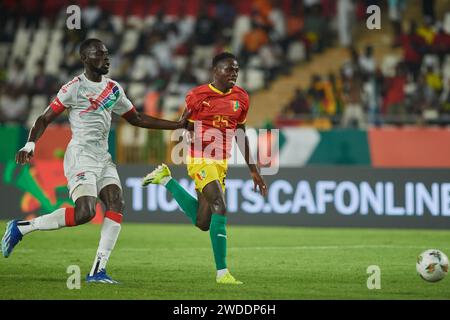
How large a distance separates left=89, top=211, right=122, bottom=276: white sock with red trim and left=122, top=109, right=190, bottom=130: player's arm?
3.96 feet

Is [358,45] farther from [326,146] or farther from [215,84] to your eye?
[215,84]

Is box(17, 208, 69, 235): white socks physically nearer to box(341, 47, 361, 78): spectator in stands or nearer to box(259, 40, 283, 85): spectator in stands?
box(341, 47, 361, 78): spectator in stands

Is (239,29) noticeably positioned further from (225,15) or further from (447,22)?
(447,22)

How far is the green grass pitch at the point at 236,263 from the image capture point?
9219mm

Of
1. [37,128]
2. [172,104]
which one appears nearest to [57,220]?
[37,128]

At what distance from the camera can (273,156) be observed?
58.2 feet

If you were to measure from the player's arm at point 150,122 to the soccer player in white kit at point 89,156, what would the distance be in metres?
0.32

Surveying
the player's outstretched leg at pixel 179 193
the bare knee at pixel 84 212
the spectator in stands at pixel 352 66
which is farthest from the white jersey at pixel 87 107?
the spectator in stands at pixel 352 66

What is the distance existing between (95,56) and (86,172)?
1151 mm

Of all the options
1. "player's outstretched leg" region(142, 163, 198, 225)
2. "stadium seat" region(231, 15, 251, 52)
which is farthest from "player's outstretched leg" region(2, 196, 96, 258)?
"stadium seat" region(231, 15, 251, 52)

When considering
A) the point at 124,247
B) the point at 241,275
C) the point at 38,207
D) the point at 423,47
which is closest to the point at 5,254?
the point at 241,275

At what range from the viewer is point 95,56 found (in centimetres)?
997

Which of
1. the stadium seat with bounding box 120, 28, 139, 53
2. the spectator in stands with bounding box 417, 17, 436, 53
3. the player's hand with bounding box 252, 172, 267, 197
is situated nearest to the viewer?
the player's hand with bounding box 252, 172, 267, 197

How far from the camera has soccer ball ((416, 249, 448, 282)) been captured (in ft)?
32.4
